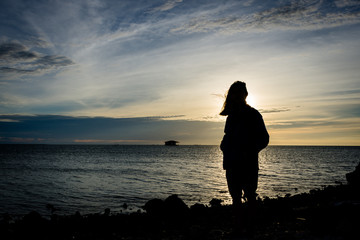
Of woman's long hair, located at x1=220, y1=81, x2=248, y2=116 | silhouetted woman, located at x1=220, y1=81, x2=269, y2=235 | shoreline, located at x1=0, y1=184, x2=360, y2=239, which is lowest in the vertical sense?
shoreline, located at x1=0, y1=184, x2=360, y2=239

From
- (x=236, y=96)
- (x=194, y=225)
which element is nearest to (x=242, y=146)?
(x=236, y=96)

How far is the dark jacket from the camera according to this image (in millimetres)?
5141

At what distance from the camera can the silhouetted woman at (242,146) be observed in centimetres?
513

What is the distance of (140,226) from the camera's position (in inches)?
344

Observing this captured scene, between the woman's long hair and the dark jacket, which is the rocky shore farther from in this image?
the woman's long hair

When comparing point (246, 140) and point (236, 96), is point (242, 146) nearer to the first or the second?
point (246, 140)

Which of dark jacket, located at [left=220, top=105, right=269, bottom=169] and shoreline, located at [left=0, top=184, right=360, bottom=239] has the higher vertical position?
dark jacket, located at [left=220, top=105, right=269, bottom=169]

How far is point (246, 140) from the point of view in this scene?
17.1 feet

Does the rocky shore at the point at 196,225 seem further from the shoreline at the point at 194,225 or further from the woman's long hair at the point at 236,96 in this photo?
the woman's long hair at the point at 236,96

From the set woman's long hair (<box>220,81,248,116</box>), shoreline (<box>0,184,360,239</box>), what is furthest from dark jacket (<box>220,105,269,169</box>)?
shoreline (<box>0,184,360,239</box>)

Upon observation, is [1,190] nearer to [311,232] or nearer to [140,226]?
[140,226]

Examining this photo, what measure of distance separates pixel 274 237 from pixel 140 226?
4649mm

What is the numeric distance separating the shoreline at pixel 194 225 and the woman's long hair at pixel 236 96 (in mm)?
2783

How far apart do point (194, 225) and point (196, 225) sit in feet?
0.43
